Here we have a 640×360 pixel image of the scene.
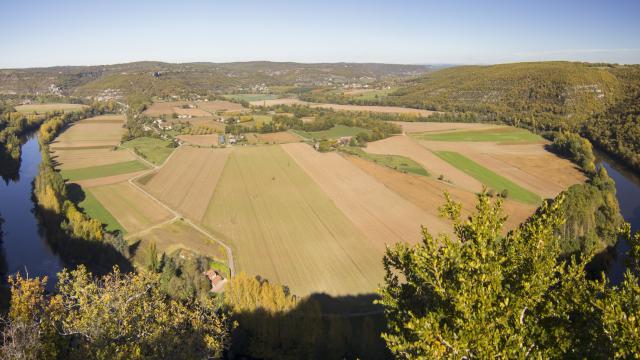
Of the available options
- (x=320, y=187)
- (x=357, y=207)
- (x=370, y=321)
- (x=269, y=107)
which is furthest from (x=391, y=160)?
(x=269, y=107)

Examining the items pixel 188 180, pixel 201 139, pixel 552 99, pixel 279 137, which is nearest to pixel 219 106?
pixel 201 139

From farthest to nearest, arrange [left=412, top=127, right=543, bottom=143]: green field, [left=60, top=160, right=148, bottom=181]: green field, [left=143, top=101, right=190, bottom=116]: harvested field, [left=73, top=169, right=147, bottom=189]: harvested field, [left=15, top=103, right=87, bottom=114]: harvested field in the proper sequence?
1. [left=15, top=103, right=87, bottom=114]: harvested field
2. [left=143, top=101, right=190, bottom=116]: harvested field
3. [left=412, top=127, right=543, bottom=143]: green field
4. [left=60, top=160, right=148, bottom=181]: green field
5. [left=73, top=169, right=147, bottom=189]: harvested field

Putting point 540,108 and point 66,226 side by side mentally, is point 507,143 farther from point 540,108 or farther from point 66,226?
point 66,226

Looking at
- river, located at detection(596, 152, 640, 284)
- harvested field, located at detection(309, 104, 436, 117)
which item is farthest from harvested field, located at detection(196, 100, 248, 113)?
river, located at detection(596, 152, 640, 284)

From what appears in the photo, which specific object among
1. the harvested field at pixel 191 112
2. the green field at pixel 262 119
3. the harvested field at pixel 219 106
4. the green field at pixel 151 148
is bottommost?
the green field at pixel 151 148

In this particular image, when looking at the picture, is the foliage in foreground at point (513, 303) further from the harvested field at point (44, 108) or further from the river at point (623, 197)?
the harvested field at point (44, 108)

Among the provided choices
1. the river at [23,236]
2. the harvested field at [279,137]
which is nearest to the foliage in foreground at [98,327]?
the river at [23,236]

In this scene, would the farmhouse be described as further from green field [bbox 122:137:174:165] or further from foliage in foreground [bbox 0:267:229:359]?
green field [bbox 122:137:174:165]
